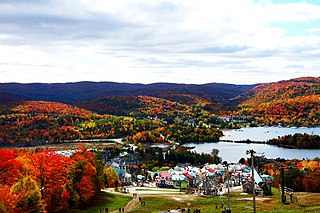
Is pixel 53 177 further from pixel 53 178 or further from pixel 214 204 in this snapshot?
pixel 214 204

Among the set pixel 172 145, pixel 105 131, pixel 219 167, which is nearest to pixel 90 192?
pixel 219 167

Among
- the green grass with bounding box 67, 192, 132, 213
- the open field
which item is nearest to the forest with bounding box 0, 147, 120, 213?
the green grass with bounding box 67, 192, 132, 213

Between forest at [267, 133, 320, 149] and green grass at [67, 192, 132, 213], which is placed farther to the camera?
forest at [267, 133, 320, 149]

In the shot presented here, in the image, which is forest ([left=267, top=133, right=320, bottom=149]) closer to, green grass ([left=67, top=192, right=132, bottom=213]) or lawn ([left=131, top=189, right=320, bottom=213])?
lawn ([left=131, top=189, right=320, bottom=213])

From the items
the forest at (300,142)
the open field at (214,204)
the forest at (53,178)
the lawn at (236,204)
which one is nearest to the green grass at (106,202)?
the open field at (214,204)

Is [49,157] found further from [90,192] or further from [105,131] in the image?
[105,131]

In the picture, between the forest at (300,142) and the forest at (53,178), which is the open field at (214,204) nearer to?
the forest at (53,178)

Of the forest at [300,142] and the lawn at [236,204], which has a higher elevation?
the lawn at [236,204]

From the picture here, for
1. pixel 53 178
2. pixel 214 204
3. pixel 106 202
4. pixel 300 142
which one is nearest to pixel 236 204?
pixel 214 204
